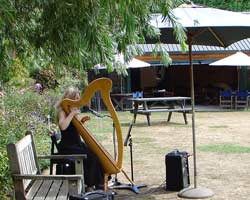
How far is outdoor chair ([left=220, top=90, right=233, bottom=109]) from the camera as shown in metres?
25.3

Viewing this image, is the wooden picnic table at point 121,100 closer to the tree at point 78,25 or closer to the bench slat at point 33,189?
the bench slat at point 33,189

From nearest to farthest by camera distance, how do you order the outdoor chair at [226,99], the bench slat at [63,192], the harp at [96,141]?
the bench slat at [63,192], the harp at [96,141], the outdoor chair at [226,99]

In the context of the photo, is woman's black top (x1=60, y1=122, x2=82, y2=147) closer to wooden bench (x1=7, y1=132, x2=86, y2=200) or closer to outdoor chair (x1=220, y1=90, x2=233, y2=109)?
wooden bench (x1=7, y1=132, x2=86, y2=200)

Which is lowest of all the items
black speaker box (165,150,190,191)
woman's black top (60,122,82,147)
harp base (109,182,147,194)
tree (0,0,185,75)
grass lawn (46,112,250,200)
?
grass lawn (46,112,250,200)

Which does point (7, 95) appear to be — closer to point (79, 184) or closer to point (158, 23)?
point (158, 23)

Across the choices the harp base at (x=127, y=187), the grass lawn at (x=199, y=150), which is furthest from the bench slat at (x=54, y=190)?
the harp base at (x=127, y=187)

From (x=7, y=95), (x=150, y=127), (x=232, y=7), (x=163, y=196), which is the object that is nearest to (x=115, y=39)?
(x=163, y=196)

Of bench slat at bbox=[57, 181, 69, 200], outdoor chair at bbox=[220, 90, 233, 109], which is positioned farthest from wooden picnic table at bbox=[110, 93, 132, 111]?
bench slat at bbox=[57, 181, 69, 200]

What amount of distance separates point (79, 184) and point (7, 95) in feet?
28.8

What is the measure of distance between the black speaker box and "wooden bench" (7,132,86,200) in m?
1.68

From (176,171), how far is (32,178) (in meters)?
2.80

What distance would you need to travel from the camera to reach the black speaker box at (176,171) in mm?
7523

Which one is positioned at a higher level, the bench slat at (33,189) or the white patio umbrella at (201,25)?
the white patio umbrella at (201,25)

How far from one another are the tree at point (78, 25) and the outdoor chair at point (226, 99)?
20011mm
